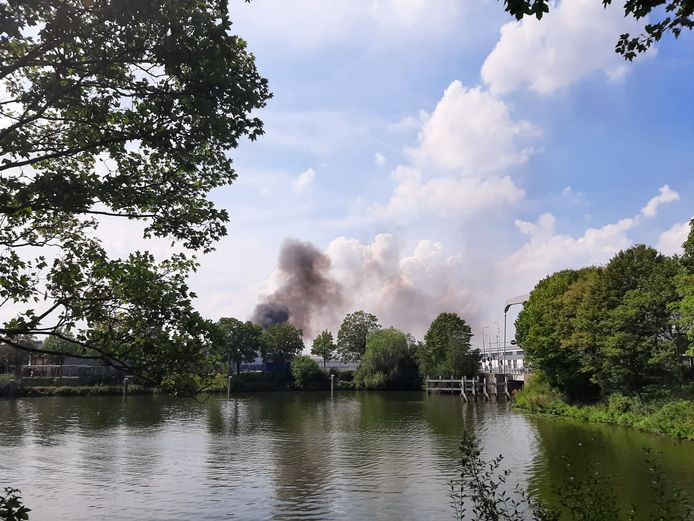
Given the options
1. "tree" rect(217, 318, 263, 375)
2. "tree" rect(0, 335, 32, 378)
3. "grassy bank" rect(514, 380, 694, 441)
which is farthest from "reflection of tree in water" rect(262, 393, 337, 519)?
"tree" rect(217, 318, 263, 375)

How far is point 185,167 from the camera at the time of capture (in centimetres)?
884

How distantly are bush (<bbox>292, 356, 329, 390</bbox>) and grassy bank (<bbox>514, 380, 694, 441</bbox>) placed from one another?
5509cm

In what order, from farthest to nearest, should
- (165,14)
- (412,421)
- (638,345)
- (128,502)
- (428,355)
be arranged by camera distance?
(428,355), (412,421), (638,345), (128,502), (165,14)

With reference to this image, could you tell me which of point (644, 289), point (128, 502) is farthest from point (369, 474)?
point (644, 289)

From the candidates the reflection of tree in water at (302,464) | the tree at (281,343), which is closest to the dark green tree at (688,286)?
the reflection of tree in water at (302,464)

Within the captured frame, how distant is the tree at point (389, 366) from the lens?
9512 cm

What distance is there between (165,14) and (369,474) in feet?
71.6

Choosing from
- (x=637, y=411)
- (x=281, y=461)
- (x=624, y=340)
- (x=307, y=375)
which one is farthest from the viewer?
(x=307, y=375)

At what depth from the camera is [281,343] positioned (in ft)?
378

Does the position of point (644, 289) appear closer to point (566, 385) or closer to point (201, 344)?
point (566, 385)

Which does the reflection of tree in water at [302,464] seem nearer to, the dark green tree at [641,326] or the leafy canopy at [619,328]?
the leafy canopy at [619,328]

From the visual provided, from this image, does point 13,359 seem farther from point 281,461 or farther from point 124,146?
point 124,146

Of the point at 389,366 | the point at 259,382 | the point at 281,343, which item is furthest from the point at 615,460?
the point at 281,343

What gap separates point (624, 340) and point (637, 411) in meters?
5.15
